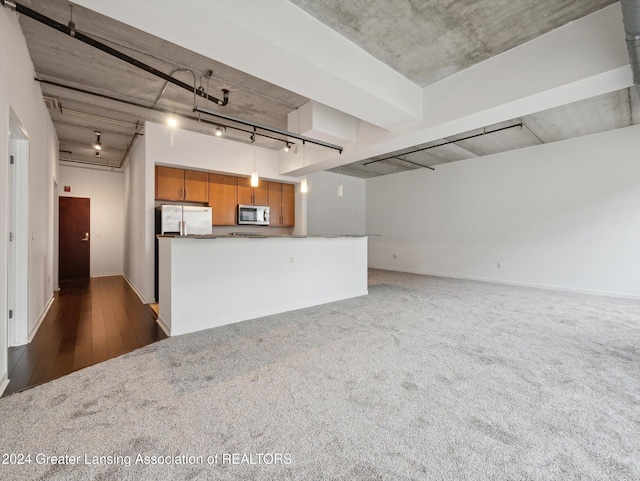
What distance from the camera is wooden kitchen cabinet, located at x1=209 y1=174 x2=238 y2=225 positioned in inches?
231

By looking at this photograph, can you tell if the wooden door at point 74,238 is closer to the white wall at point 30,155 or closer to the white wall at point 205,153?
the white wall at point 30,155

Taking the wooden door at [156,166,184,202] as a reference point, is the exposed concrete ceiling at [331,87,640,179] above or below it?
above

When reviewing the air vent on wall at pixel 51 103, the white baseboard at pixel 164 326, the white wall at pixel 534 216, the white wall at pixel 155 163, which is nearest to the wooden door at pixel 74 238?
the white wall at pixel 155 163

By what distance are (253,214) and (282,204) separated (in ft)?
2.97

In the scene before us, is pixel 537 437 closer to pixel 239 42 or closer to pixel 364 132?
pixel 239 42

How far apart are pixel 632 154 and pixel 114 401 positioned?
8410 mm

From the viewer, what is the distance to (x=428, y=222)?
329 inches

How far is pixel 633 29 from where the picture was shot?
2.09 metres

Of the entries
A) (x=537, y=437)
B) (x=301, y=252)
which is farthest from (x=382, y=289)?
(x=537, y=437)

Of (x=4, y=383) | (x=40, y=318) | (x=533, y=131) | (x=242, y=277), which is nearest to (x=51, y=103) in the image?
(x=40, y=318)

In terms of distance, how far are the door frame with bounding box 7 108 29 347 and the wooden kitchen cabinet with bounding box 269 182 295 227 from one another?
14.0 feet

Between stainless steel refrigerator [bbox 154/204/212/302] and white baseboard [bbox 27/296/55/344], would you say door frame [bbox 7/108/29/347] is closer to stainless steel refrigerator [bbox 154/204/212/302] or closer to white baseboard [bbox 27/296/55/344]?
white baseboard [bbox 27/296/55/344]

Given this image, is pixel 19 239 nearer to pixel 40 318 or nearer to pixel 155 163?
pixel 40 318

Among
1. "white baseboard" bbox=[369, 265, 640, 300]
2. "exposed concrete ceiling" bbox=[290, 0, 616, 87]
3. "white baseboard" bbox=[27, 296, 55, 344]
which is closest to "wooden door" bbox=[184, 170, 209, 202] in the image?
"white baseboard" bbox=[27, 296, 55, 344]
